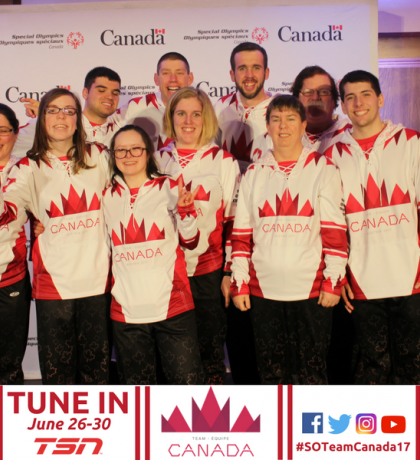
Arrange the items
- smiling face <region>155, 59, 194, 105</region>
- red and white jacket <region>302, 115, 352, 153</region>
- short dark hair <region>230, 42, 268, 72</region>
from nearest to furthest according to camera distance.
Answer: red and white jacket <region>302, 115, 352, 153</region> → short dark hair <region>230, 42, 268, 72</region> → smiling face <region>155, 59, 194, 105</region>

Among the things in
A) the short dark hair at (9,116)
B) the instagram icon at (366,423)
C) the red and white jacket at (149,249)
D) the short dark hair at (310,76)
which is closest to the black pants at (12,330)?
the red and white jacket at (149,249)

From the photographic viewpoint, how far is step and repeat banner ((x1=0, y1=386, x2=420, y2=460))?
175cm

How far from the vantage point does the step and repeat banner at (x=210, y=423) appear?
1748mm

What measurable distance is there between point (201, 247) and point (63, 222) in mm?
794

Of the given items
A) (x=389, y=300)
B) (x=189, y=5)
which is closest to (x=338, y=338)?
(x=389, y=300)

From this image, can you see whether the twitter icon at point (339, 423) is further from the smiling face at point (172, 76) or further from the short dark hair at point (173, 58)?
the short dark hair at point (173, 58)

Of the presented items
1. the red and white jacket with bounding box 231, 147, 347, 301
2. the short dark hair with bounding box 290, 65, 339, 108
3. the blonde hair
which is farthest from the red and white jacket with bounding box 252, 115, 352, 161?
the red and white jacket with bounding box 231, 147, 347, 301

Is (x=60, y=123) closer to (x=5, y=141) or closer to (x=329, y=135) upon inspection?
(x=5, y=141)

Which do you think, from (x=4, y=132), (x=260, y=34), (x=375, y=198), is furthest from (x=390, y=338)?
(x=4, y=132)

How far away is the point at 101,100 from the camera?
10.5 feet

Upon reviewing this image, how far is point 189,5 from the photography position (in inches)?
135

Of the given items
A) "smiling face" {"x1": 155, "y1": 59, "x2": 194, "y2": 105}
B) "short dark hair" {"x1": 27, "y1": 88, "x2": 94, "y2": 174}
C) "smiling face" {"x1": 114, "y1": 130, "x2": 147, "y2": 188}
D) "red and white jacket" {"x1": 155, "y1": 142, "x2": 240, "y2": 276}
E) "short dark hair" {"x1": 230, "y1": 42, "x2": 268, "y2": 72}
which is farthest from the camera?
"smiling face" {"x1": 155, "y1": 59, "x2": 194, "y2": 105}

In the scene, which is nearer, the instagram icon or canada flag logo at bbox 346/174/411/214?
the instagram icon

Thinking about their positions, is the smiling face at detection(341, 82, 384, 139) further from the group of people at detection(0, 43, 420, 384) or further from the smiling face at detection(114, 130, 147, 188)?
the smiling face at detection(114, 130, 147, 188)
